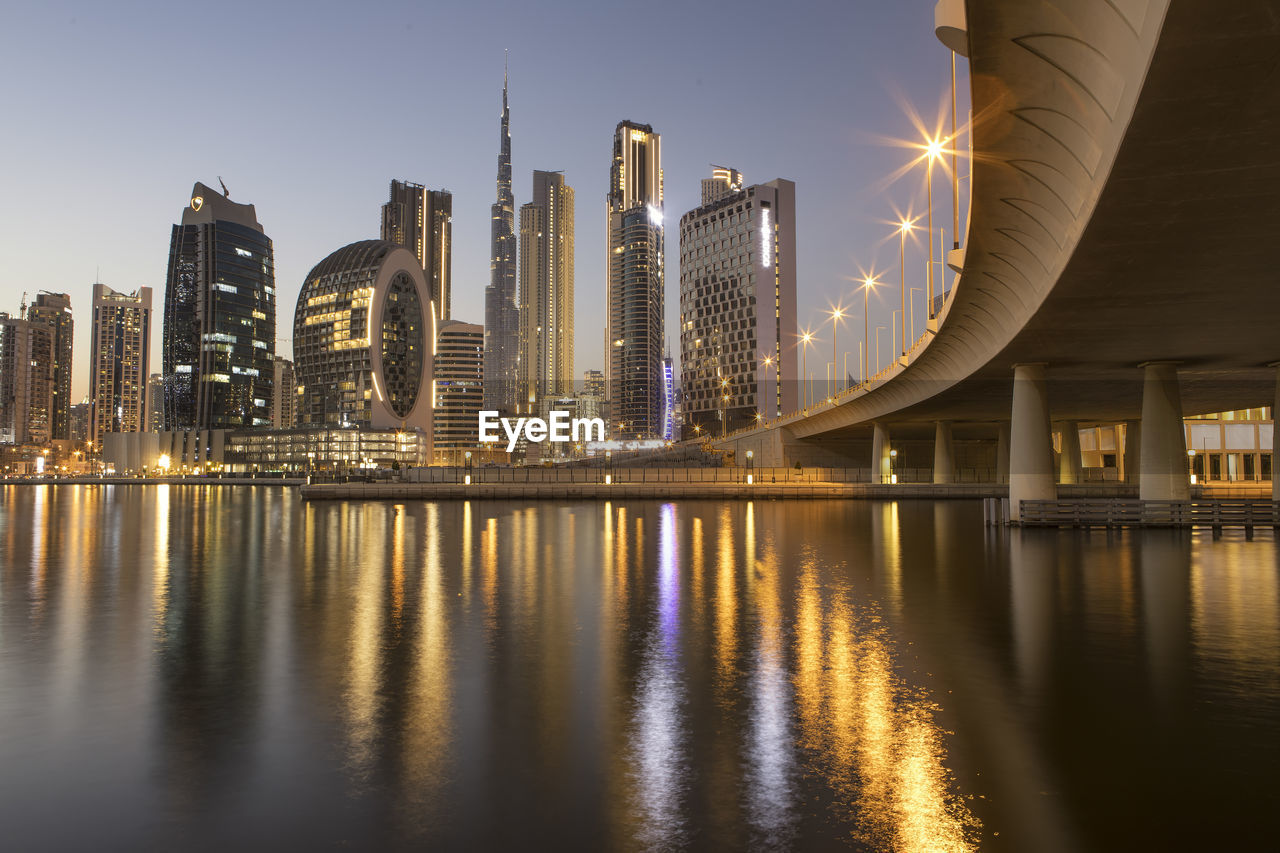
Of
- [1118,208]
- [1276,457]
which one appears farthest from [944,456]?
[1118,208]

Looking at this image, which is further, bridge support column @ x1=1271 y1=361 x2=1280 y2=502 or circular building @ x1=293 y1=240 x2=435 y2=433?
circular building @ x1=293 y1=240 x2=435 y2=433

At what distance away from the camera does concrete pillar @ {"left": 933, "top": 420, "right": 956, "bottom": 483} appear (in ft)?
268

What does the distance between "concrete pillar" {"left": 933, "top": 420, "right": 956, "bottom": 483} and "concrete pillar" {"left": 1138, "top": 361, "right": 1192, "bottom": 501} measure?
125 feet

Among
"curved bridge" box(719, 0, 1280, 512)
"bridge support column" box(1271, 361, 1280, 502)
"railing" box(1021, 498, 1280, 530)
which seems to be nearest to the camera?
"curved bridge" box(719, 0, 1280, 512)

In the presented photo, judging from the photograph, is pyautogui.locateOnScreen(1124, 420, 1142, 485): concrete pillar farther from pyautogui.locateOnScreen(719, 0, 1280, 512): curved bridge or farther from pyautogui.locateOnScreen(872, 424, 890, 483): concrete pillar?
pyautogui.locateOnScreen(872, 424, 890, 483): concrete pillar

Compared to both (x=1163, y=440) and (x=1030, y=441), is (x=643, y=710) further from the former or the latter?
(x=1163, y=440)

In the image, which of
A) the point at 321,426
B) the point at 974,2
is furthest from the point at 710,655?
the point at 321,426

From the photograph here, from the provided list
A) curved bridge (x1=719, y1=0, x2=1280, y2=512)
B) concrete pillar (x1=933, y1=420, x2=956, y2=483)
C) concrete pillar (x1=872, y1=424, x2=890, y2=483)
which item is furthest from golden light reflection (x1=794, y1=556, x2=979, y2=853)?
concrete pillar (x1=872, y1=424, x2=890, y2=483)

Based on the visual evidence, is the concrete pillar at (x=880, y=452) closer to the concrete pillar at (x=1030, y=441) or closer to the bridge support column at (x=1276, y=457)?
the concrete pillar at (x=1030, y=441)

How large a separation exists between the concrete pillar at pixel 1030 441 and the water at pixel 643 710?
71.1 feet

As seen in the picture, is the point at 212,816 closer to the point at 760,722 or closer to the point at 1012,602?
the point at 760,722

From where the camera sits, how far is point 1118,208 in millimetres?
18219

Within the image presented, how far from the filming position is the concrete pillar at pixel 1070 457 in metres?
80.4

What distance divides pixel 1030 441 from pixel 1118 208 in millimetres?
27603
